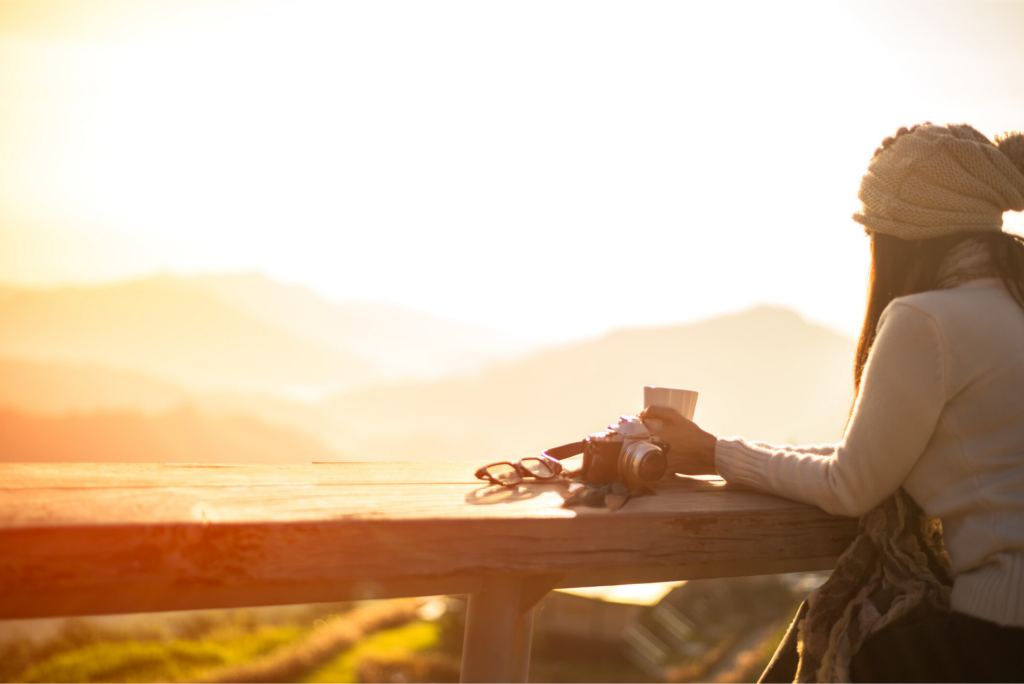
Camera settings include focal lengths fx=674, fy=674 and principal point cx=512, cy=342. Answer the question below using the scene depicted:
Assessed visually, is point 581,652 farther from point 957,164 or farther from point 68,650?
point 957,164

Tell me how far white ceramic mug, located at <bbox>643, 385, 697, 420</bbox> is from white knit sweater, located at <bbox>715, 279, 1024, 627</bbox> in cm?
51

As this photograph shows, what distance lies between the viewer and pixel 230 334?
10006cm

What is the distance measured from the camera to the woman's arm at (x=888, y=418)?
138 centimetres

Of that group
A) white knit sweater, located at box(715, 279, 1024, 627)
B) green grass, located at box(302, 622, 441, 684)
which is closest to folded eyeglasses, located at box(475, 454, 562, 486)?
white knit sweater, located at box(715, 279, 1024, 627)

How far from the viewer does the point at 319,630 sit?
18.3 metres

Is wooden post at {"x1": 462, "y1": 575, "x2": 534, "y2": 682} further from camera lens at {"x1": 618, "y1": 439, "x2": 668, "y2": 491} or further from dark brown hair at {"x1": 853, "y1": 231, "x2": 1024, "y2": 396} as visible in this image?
dark brown hair at {"x1": 853, "y1": 231, "x2": 1024, "y2": 396}

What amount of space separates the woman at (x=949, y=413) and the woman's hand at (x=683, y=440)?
13 cm

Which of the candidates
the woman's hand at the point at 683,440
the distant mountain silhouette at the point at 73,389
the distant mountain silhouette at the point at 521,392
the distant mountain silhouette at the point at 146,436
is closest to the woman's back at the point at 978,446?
the woman's hand at the point at 683,440

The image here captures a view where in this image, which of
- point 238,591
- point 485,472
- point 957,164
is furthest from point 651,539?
point 957,164

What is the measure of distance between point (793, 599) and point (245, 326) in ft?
325

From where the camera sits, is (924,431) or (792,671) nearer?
(924,431)

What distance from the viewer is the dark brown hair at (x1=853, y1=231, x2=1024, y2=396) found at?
154cm

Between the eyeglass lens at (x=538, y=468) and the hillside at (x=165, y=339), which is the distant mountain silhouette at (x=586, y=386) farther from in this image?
the eyeglass lens at (x=538, y=468)

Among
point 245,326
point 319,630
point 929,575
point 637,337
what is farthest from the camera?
point 245,326
